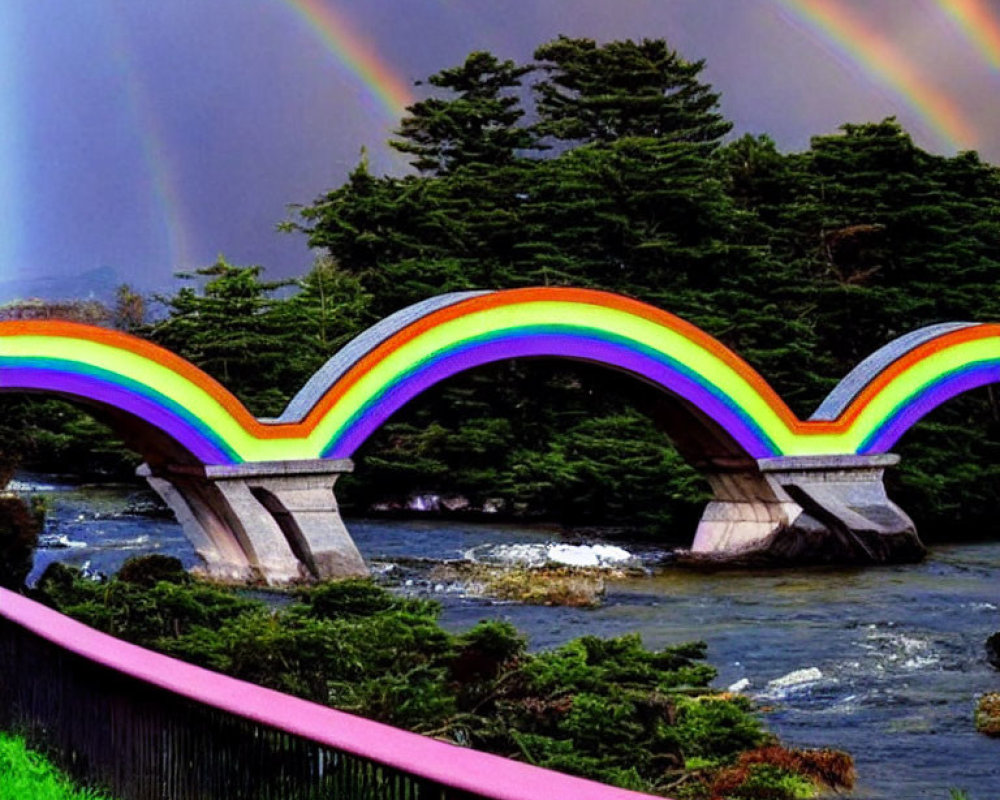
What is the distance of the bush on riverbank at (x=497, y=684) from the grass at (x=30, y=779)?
2.05 m

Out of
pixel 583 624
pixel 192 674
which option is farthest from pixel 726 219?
pixel 192 674

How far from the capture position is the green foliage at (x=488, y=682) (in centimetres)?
832

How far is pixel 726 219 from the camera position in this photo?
101ft

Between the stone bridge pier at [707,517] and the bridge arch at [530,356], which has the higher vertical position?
the bridge arch at [530,356]

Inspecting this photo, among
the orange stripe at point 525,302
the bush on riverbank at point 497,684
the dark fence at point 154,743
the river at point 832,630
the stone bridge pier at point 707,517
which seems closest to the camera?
the dark fence at point 154,743

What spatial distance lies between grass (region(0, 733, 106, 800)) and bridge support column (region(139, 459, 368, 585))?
9.88m

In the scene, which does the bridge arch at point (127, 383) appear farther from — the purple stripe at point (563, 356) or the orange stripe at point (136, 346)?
the purple stripe at point (563, 356)

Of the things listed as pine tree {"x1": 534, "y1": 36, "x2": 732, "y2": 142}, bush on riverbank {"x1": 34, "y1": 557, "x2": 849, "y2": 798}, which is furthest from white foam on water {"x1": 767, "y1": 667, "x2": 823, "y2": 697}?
pine tree {"x1": 534, "y1": 36, "x2": 732, "y2": 142}

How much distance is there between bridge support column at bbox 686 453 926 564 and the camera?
20.3m

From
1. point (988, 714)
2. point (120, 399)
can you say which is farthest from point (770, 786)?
point (120, 399)

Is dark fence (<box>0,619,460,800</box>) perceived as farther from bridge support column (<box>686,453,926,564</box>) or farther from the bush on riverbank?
bridge support column (<box>686,453,926,564</box>)

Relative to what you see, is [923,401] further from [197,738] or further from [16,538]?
[197,738]

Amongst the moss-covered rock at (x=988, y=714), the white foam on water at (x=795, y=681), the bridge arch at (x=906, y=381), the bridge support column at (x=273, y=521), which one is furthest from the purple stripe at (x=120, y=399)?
the moss-covered rock at (x=988, y=714)

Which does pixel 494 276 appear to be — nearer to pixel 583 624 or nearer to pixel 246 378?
pixel 246 378
